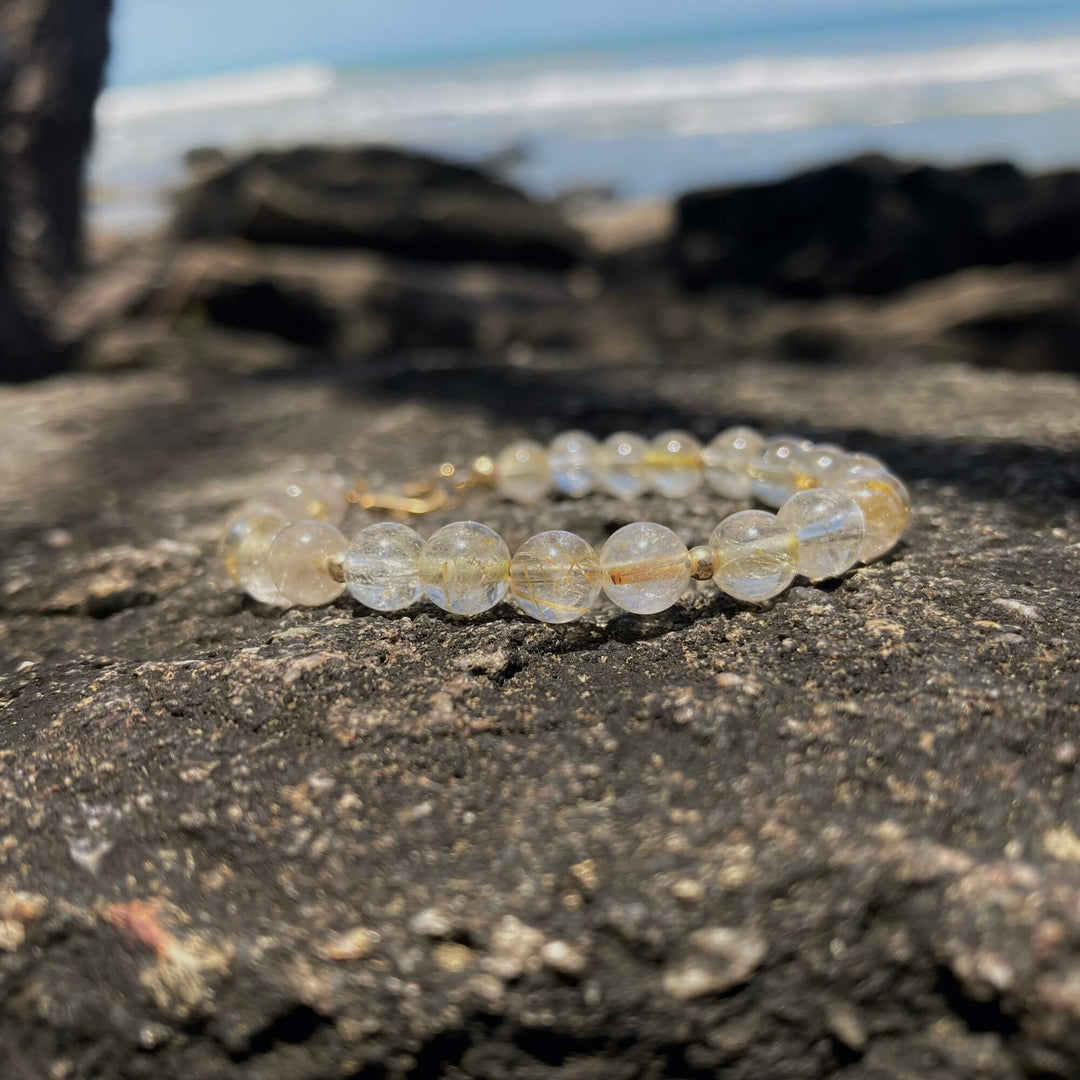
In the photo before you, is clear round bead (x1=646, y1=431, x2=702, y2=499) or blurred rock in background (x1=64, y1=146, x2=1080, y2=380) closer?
clear round bead (x1=646, y1=431, x2=702, y2=499)

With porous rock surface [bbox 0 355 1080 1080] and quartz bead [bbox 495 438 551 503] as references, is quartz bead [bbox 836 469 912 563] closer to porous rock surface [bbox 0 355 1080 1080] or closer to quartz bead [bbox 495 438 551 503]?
porous rock surface [bbox 0 355 1080 1080]

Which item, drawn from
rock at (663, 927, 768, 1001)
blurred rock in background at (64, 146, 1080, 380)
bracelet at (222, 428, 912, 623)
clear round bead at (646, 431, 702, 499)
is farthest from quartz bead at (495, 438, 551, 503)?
blurred rock in background at (64, 146, 1080, 380)

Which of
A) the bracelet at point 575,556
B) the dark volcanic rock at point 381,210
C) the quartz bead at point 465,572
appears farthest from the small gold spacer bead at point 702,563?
the dark volcanic rock at point 381,210

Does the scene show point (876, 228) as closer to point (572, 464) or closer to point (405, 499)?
point (572, 464)

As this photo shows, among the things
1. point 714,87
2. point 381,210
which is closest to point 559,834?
point 381,210

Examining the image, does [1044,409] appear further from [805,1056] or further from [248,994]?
[248,994]

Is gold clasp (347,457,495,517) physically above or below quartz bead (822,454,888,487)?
below

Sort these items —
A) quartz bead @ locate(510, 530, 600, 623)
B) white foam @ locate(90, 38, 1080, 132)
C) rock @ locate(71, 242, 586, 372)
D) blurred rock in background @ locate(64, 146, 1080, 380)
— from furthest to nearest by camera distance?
white foam @ locate(90, 38, 1080, 132) < blurred rock in background @ locate(64, 146, 1080, 380) < rock @ locate(71, 242, 586, 372) < quartz bead @ locate(510, 530, 600, 623)

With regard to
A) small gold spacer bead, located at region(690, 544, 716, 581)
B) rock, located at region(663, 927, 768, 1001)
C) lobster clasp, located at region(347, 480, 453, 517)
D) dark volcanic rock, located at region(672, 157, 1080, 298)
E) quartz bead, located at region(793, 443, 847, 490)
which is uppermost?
dark volcanic rock, located at region(672, 157, 1080, 298)

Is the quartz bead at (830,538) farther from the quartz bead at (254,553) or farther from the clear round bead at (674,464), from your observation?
the quartz bead at (254,553)
